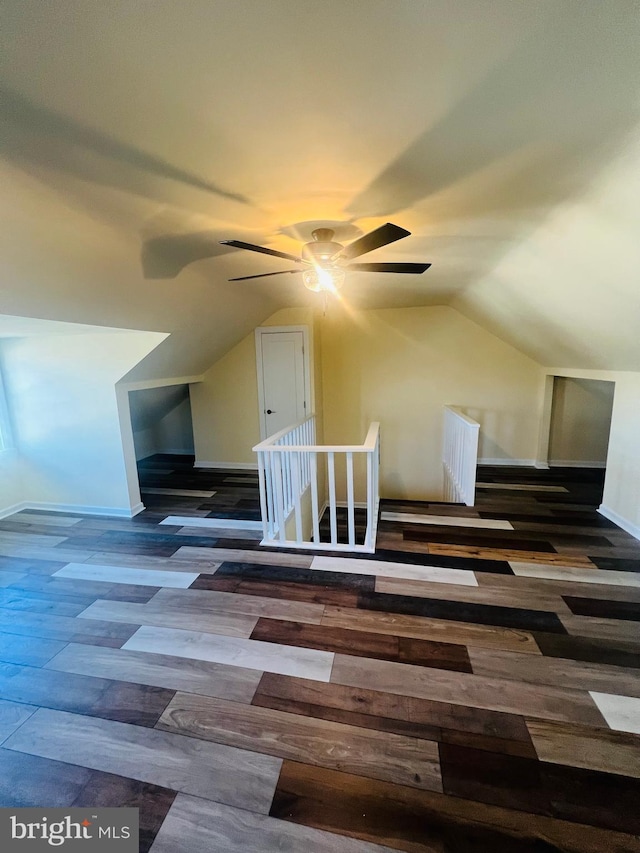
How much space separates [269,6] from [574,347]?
364 cm

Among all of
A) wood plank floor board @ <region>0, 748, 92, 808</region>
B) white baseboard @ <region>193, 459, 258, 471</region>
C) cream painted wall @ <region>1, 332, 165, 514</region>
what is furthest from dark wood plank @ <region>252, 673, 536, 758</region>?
white baseboard @ <region>193, 459, 258, 471</region>

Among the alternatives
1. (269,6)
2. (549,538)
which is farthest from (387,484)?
(269,6)

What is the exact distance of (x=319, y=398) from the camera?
205 inches

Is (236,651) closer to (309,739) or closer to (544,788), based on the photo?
(309,739)

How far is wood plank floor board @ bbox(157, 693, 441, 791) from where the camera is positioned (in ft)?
4.28

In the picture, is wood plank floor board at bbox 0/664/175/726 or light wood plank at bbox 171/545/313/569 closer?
wood plank floor board at bbox 0/664/175/726

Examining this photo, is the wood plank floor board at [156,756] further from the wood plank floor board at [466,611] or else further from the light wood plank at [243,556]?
the light wood plank at [243,556]

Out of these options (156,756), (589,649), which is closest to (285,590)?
(156,756)

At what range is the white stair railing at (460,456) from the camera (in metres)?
3.59

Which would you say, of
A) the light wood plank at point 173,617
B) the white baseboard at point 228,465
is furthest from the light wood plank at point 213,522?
the white baseboard at point 228,465

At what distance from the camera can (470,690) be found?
159 cm

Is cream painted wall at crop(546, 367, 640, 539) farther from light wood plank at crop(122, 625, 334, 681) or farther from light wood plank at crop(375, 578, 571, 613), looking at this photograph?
light wood plank at crop(122, 625, 334, 681)

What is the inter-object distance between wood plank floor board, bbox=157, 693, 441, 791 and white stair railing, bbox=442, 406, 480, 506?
265 centimetres

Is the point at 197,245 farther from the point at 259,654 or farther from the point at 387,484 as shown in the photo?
the point at 387,484
